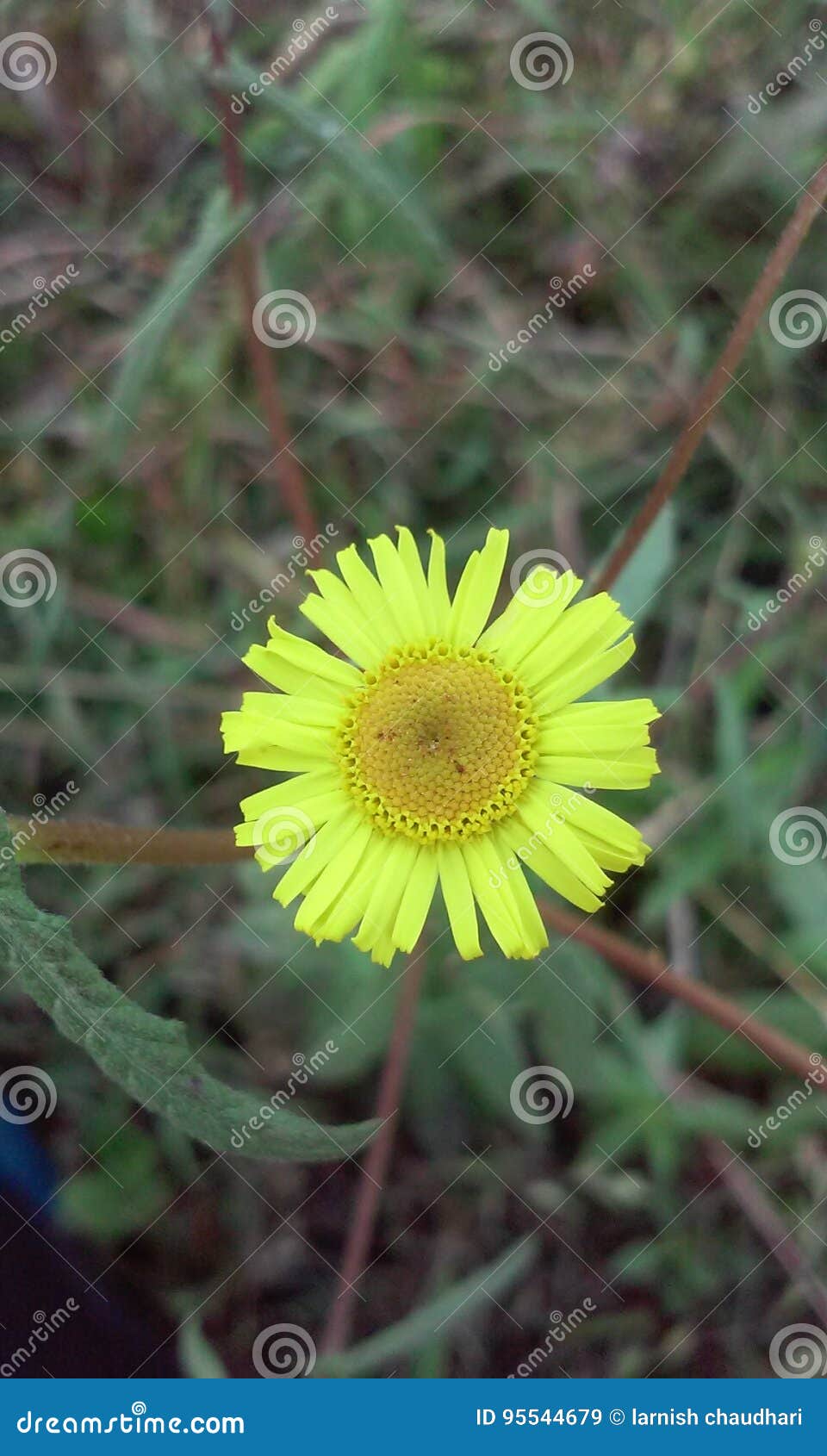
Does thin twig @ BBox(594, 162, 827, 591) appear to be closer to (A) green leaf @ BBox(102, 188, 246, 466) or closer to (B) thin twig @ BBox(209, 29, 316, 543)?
(B) thin twig @ BBox(209, 29, 316, 543)

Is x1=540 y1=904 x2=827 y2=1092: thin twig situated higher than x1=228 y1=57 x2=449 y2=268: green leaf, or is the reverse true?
x1=228 y1=57 x2=449 y2=268: green leaf

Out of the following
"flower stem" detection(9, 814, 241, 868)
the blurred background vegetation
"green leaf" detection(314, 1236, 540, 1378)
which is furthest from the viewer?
the blurred background vegetation

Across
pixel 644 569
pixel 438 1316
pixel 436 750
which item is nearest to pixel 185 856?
pixel 436 750

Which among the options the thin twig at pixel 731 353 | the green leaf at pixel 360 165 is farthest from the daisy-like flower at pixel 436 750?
the green leaf at pixel 360 165

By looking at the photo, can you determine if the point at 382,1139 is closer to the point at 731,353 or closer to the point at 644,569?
the point at 644,569

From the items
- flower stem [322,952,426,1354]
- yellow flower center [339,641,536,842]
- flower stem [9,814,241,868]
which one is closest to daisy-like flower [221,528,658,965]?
yellow flower center [339,641,536,842]

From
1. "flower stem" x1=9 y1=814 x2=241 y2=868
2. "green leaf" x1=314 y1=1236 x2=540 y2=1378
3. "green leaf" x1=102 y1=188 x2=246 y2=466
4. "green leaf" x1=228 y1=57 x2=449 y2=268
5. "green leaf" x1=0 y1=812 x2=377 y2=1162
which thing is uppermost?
"green leaf" x1=228 y1=57 x2=449 y2=268

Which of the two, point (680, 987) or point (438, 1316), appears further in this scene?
point (438, 1316)
